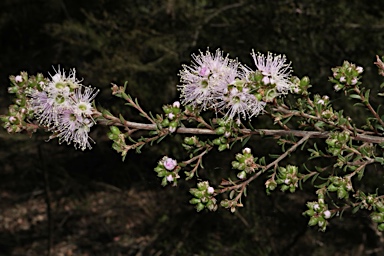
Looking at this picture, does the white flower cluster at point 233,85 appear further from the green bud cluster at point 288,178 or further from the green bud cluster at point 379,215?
the green bud cluster at point 379,215

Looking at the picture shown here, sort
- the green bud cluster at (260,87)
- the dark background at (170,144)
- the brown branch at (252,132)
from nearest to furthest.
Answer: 1. the green bud cluster at (260,87)
2. the brown branch at (252,132)
3. the dark background at (170,144)

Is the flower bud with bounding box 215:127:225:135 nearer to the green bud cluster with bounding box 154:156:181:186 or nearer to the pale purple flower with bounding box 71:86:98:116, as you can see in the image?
the green bud cluster with bounding box 154:156:181:186

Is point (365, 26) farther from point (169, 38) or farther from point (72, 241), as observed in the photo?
point (72, 241)

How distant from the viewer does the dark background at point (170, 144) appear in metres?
4.01

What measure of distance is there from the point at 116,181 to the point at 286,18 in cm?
331

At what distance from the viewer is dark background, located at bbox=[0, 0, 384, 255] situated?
13.1 feet

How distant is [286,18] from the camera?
406 cm

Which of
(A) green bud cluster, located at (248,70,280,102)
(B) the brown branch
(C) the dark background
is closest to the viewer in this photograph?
(A) green bud cluster, located at (248,70,280,102)

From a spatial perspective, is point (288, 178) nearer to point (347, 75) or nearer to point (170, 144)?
point (347, 75)

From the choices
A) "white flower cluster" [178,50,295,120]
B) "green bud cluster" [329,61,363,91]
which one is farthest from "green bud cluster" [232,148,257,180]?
"green bud cluster" [329,61,363,91]

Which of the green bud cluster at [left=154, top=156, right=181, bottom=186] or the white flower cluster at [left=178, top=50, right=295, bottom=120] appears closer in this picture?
the white flower cluster at [left=178, top=50, right=295, bottom=120]

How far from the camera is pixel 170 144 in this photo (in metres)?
4.41

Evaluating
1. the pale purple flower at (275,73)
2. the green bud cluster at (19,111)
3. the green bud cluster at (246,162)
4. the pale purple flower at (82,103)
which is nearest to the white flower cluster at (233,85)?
the pale purple flower at (275,73)

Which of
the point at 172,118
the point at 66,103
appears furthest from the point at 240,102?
the point at 66,103
